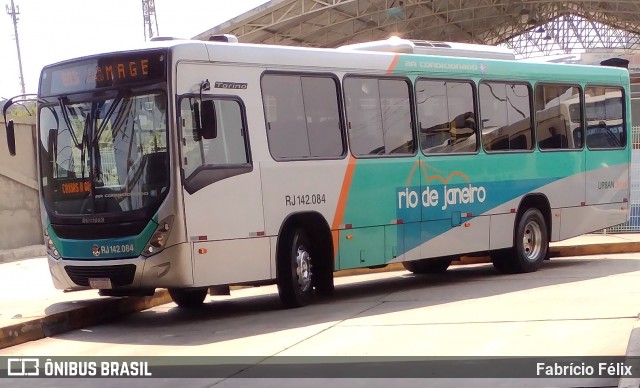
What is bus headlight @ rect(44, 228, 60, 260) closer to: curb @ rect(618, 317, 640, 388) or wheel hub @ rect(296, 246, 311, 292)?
wheel hub @ rect(296, 246, 311, 292)

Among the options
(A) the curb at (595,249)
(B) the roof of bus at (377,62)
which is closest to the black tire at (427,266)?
(A) the curb at (595,249)

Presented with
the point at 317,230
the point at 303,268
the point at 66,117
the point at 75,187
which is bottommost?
the point at 303,268

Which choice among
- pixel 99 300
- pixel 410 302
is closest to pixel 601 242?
pixel 410 302

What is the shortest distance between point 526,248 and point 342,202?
4.84m

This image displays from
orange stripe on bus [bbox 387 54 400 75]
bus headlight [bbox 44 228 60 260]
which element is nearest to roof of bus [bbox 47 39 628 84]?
orange stripe on bus [bbox 387 54 400 75]

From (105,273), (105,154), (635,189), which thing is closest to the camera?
(105,273)

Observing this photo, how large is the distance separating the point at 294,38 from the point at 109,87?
104 ft

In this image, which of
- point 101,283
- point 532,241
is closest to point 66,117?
point 101,283

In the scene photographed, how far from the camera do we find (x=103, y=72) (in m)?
11.8

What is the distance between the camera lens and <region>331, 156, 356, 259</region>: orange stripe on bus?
42.5 ft

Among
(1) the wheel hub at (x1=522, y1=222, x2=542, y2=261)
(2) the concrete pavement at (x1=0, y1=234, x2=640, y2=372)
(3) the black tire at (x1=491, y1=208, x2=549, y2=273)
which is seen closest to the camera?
(2) the concrete pavement at (x1=0, y1=234, x2=640, y2=372)

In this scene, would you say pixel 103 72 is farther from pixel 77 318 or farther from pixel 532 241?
pixel 532 241

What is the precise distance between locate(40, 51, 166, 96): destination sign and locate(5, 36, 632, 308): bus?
0.06ft

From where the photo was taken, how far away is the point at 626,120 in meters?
18.9
